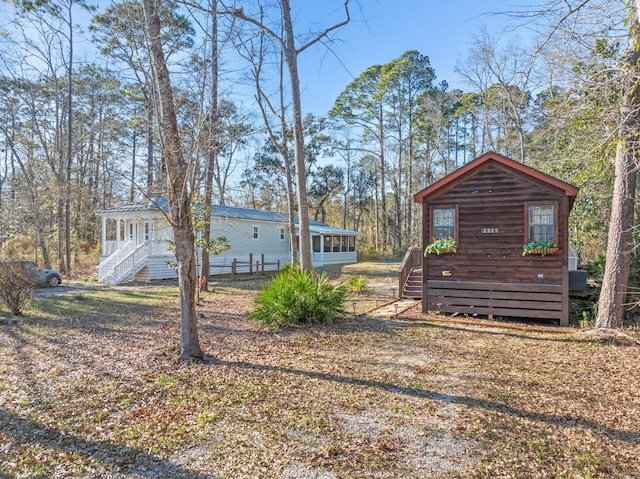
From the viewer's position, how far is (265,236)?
74.6ft

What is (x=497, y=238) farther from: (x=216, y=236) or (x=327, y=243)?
(x=327, y=243)

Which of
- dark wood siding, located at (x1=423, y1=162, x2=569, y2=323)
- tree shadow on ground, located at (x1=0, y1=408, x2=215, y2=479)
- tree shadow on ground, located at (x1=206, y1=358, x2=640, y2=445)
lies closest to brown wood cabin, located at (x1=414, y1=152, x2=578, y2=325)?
dark wood siding, located at (x1=423, y1=162, x2=569, y2=323)

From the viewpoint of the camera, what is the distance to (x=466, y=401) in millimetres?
4082

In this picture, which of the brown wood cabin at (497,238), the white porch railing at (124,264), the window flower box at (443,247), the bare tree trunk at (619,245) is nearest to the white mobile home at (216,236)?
the white porch railing at (124,264)

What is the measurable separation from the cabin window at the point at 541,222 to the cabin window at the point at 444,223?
1.56m

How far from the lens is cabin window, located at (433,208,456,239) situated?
29.2 ft

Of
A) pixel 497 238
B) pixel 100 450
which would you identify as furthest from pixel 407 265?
pixel 100 450

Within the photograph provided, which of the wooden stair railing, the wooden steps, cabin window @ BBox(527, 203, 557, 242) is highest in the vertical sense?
cabin window @ BBox(527, 203, 557, 242)

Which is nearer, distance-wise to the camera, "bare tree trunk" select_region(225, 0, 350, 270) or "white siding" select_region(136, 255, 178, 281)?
"bare tree trunk" select_region(225, 0, 350, 270)

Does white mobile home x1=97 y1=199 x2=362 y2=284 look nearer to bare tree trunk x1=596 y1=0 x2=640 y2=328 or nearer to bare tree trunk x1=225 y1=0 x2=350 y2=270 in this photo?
bare tree trunk x1=225 y1=0 x2=350 y2=270

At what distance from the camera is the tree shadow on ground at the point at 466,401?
3.40m

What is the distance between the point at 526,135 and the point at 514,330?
808 inches

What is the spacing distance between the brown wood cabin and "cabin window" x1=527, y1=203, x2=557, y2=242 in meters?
0.02

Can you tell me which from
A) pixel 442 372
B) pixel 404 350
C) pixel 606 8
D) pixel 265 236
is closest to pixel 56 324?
pixel 404 350
